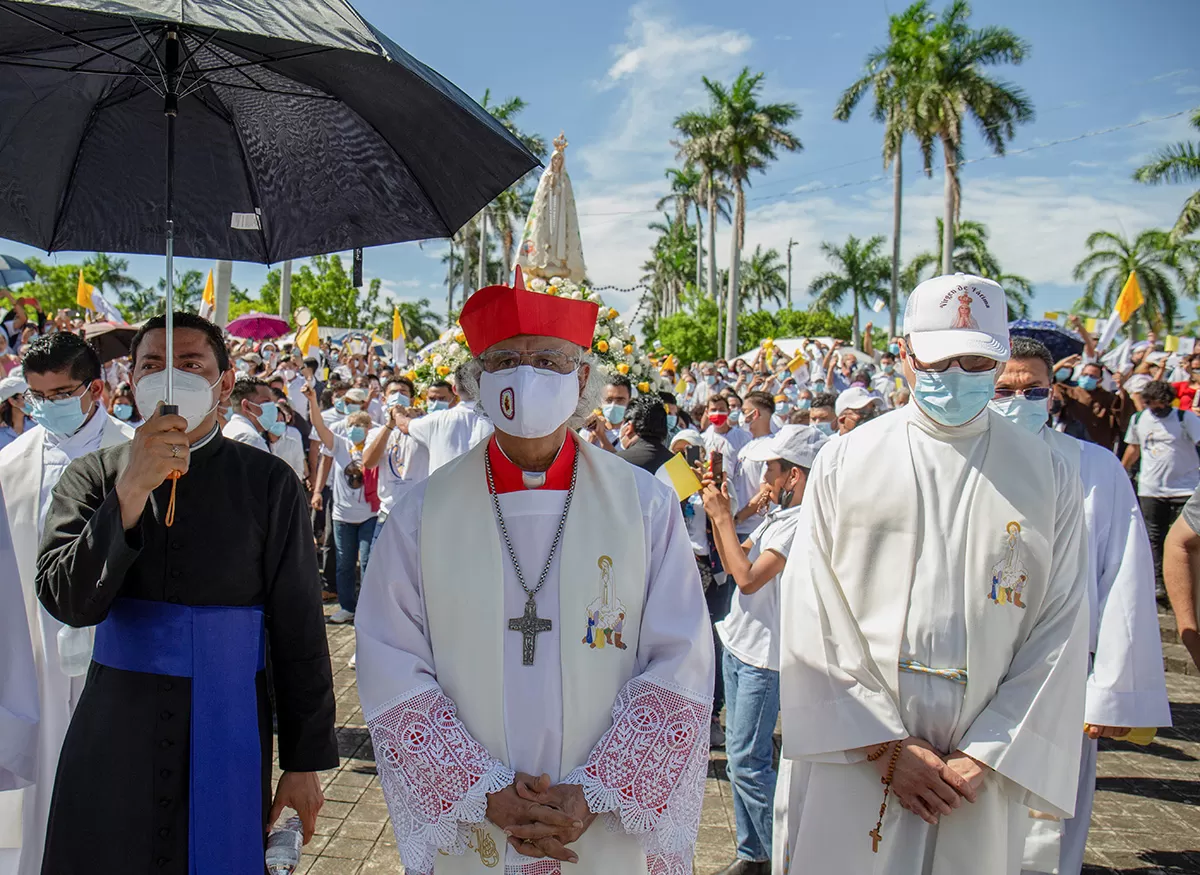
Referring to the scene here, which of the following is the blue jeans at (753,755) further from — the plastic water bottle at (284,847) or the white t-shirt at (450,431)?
the white t-shirt at (450,431)

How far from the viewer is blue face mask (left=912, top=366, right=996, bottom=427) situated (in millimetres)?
2938

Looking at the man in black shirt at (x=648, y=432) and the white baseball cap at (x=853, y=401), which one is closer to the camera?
the man in black shirt at (x=648, y=432)

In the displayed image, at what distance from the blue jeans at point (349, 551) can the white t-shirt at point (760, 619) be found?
15.2ft

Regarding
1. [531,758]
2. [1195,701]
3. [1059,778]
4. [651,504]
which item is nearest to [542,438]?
[651,504]

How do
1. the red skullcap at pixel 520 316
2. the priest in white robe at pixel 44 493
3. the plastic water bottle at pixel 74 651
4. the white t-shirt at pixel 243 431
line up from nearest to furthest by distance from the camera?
the red skullcap at pixel 520 316 → the plastic water bottle at pixel 74 651 → the priest in white robe at pixel 44 493 → the white t-shirt at pixel 243 431

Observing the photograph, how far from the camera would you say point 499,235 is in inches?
2058

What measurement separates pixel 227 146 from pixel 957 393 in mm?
2671

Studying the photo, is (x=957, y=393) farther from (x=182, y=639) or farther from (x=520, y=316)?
(x=182, y=639)

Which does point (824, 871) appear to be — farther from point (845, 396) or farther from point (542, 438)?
point (845, 396)

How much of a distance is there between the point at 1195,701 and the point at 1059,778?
5589 millimetres

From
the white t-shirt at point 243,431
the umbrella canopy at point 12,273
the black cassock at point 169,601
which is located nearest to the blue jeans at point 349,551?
the white t-shirt at point 243,431

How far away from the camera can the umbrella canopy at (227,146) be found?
2709mm

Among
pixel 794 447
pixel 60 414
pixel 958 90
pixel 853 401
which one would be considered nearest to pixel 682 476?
pixel 794 447

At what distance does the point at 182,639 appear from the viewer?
2.51 metres
